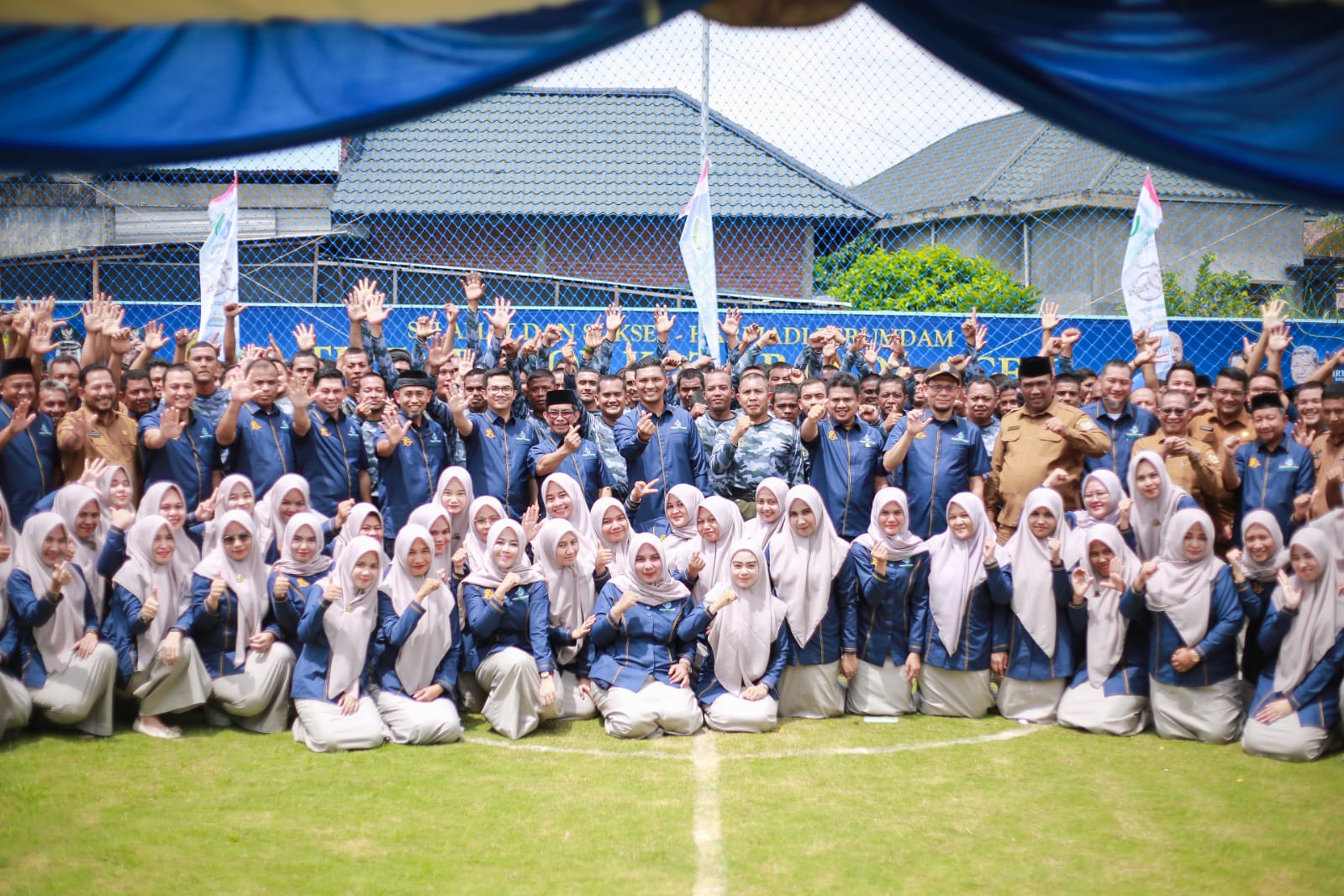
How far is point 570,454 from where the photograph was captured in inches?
281

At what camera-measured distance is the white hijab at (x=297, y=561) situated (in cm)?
607

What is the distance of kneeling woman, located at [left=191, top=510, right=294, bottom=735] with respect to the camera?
19.5 feet

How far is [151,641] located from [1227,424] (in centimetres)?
598

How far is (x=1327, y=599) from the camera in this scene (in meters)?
5.79

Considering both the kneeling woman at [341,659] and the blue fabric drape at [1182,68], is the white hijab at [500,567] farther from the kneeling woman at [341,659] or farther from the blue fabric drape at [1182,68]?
the blue fabric drape at [1182,68]

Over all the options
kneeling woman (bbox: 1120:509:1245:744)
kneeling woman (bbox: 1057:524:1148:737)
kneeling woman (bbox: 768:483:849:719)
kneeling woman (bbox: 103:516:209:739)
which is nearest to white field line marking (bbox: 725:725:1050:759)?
kneeling woman (bbox: 1057:524:1148:737)

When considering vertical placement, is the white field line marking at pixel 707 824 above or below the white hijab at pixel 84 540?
below

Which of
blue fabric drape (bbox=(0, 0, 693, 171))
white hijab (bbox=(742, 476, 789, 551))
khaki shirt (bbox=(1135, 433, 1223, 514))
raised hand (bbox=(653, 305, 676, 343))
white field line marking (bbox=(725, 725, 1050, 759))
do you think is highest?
raised hand (bbox=(653, 305, 676, 343))

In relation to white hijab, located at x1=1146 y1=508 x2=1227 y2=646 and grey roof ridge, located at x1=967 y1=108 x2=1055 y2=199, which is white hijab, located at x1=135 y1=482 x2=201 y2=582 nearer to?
white hijab, located at x1=1146 y1=508 x2=1227 y2=646

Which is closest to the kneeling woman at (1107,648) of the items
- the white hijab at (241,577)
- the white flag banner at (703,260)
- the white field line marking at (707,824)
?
the white field line marking at (707,824)

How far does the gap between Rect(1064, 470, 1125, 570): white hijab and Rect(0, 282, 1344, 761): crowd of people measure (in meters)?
0.02

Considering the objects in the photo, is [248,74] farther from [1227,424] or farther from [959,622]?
[1227,424]

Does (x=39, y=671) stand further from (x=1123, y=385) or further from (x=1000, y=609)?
(x=1123, y=385)

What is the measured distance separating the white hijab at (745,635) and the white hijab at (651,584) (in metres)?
0.20
